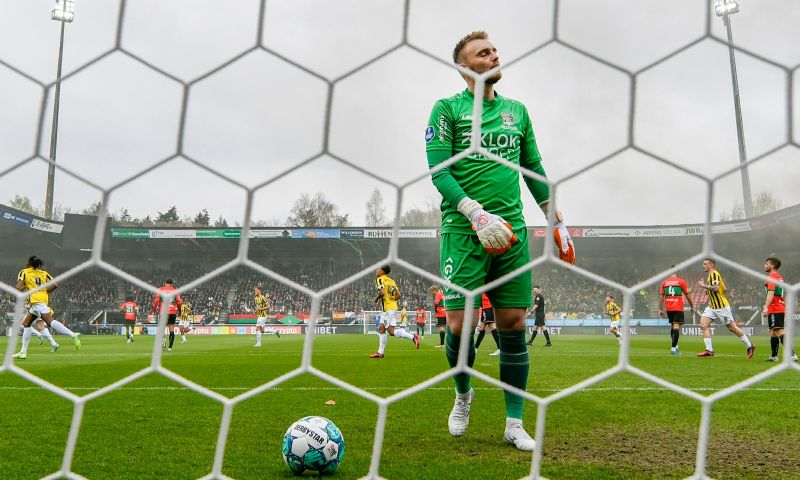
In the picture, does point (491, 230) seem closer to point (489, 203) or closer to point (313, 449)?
point (489, 203)

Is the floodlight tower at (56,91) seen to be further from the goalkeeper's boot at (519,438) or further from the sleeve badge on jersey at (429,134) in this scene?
the goalkeeper's boot at (519,438)

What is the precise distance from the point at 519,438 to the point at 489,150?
1.03m

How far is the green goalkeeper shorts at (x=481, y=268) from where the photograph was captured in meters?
2.35

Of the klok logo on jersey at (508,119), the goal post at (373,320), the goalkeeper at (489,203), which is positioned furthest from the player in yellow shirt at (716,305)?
the goal post at (373,320)

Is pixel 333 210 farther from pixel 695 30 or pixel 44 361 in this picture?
pixel 44 361

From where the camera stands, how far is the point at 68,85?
5.98ft

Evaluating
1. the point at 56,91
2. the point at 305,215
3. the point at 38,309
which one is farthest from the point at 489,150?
the point at 38,309

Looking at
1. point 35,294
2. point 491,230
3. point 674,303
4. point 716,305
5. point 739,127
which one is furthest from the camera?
point 674,303

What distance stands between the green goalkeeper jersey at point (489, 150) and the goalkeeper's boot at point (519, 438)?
2.38 feet

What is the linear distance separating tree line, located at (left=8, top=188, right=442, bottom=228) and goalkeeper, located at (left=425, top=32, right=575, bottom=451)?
0.17 meters

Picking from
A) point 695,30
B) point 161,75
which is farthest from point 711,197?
point 161,75

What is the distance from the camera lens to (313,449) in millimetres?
1975

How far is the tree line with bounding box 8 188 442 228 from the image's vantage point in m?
1.86

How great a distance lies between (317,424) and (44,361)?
21.7 ft
